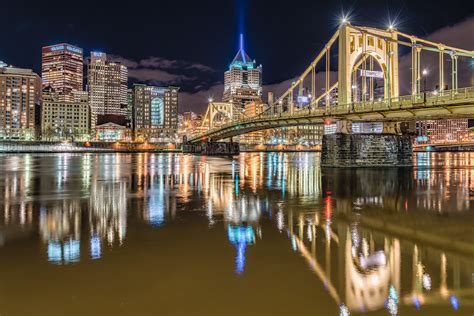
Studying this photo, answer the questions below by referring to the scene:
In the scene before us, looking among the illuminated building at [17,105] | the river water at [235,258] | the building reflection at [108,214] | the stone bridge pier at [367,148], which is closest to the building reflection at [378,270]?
the river water at [235,258]

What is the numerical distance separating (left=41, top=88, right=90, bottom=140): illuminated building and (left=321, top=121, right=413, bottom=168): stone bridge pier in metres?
158

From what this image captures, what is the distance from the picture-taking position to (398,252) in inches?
360

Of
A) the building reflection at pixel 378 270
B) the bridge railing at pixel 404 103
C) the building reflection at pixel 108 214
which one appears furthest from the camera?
the bridge railing at pixel 404 103

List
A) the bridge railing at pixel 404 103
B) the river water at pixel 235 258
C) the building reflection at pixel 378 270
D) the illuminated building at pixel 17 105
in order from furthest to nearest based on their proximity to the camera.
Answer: the illuminated building at pixel 17 105 → the bridge railing at pixel 404 103 → the building reflection at pixel 378 270 → the river water at pixel 235 258

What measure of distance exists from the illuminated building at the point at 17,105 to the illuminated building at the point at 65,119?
5.72 metres

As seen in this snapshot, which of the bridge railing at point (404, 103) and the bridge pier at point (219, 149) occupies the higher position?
the bridge railing at point (404, 103)

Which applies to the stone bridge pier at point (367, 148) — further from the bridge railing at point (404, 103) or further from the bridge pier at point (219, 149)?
the bridge pier at point (219, 149)

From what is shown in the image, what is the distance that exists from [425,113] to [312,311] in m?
33.2

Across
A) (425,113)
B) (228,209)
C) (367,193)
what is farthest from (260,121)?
(228,209)

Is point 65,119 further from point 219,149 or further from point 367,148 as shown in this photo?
point 367,148

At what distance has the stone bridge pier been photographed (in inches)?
1649

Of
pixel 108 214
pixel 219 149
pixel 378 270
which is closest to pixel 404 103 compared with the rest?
pixel 108 214

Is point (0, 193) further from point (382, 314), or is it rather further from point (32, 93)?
point (32, 93)

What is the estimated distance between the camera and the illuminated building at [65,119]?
18327 cm
